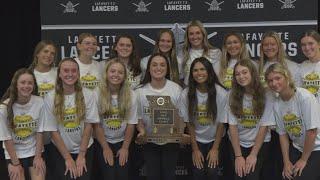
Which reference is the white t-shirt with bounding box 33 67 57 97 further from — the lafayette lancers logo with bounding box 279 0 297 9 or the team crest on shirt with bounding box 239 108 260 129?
the lafayette lancers logo with bounding box 279 0 297 9

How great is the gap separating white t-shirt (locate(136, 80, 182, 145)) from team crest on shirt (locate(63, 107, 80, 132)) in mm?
663

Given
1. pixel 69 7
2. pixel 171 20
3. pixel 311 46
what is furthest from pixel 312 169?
pixel 69 7

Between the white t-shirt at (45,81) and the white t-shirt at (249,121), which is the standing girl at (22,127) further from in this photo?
the white t-shirt at (249,121)

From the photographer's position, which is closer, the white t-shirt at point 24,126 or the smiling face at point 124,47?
the white t-shirt at point 24,126

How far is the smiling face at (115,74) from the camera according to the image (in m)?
4.79

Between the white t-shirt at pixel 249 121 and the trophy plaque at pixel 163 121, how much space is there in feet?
1.69

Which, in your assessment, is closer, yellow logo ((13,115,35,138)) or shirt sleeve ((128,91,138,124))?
yellow logo ((13,115,35,138))

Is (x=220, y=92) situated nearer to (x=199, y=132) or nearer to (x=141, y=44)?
(x=199, y=132)

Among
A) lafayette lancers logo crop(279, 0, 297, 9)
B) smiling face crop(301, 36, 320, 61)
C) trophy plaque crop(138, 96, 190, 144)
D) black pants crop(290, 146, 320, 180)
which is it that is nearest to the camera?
black pants crop(290, 146, 320, 180)

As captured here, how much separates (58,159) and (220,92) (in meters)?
1.71

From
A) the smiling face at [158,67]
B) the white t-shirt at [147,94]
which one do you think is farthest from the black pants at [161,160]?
the smiling face at [158,67]

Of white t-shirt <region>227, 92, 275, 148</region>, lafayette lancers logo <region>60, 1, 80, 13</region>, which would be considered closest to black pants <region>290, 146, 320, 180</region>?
white t-shirt <region>227, 92, 275, 148</region>

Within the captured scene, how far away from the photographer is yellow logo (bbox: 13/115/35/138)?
4574mm

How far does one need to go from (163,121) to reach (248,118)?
2.71 ft
